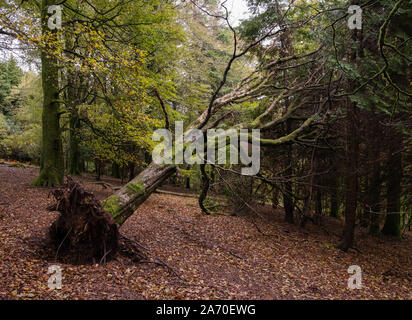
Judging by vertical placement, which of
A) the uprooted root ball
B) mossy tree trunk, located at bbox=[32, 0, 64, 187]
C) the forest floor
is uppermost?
mossy tree trunk, located at bbox=[32, 0, 64, 187]

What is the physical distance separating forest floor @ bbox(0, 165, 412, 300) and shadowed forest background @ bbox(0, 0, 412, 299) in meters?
0.03

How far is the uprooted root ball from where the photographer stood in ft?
13.1

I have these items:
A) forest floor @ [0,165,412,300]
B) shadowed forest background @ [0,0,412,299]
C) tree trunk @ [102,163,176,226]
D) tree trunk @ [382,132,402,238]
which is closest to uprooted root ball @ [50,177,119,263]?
shadowed forest background @ [0,0,412,299]

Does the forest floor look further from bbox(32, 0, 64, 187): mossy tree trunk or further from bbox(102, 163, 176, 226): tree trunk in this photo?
bbox(102, 163, 176, 226): tree trunk

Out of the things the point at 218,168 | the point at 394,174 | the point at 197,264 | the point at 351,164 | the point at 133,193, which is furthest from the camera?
the point at 394,174

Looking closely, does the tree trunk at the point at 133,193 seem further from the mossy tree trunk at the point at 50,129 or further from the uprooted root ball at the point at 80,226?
the mossy tree trunk at the point at 50,129

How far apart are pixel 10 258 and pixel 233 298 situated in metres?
3.42

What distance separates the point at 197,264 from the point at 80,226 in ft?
7.95

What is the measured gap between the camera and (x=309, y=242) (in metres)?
8.15

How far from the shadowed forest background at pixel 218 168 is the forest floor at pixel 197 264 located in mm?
33

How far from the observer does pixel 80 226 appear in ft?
13.1

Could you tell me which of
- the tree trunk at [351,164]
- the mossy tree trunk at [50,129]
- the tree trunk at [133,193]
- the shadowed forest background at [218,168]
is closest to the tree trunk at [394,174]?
the shadowed forest background at [218,168]

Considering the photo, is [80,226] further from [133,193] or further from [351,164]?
[351,164]

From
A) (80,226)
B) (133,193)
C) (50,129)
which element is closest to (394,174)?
(133,193)
